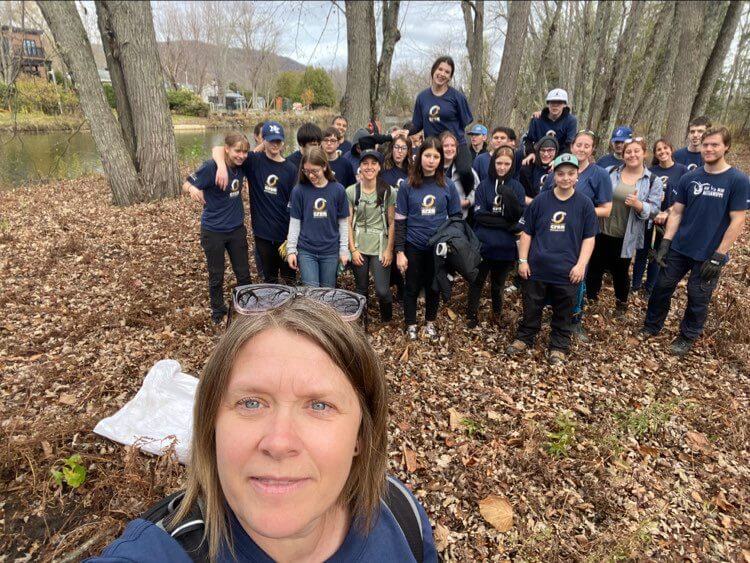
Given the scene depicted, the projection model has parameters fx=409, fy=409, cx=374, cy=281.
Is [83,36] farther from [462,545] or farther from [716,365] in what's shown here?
[716,365]

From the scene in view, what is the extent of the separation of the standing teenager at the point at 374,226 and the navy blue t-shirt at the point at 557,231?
1.51 m

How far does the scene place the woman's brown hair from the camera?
1093mm

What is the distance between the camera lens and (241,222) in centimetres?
480

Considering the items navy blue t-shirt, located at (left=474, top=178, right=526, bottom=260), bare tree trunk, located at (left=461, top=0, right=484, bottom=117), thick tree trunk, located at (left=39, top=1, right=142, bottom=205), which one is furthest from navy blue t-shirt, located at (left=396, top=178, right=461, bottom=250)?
bare tree trunk, located at (left=461, top=0, right=484, bottom=117)

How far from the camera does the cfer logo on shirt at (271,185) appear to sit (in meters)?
4.80

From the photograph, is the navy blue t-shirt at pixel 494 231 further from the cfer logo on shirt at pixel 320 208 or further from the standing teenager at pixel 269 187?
the standing teenager at pixel 269 187

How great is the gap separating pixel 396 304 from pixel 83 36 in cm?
812

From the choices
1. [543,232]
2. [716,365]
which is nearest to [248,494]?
[543,232]

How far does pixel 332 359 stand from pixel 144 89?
360 inches

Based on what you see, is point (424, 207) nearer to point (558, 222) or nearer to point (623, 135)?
point (558, 222)

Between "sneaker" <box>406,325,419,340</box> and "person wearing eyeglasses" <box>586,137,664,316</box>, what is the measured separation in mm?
2489

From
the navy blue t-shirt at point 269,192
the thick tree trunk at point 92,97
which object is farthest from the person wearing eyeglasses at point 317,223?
the thick tree trunk at point 92,97

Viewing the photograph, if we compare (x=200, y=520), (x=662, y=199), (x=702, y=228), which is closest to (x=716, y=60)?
(x=662, y=199)

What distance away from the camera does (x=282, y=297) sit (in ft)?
4.60
